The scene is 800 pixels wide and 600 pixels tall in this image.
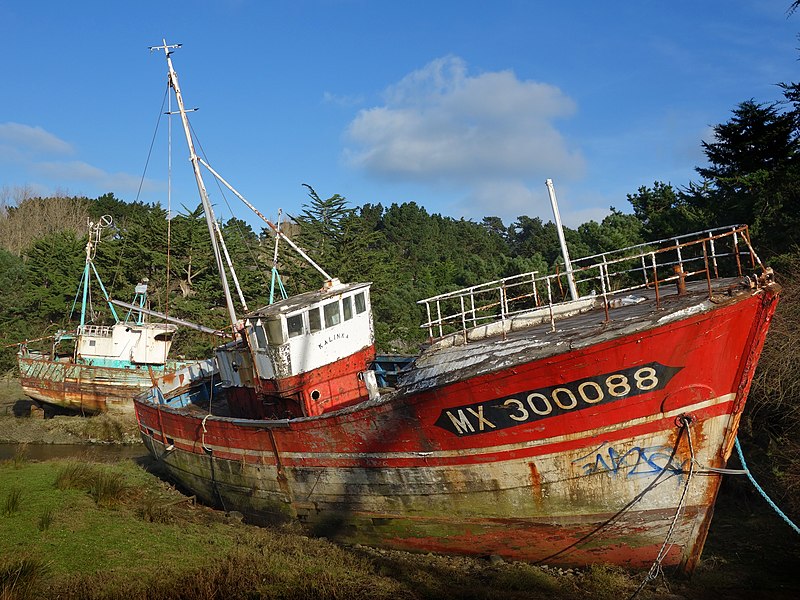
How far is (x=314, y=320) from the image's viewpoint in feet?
44.1

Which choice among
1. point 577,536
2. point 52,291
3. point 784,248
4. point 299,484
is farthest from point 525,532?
point 52,291

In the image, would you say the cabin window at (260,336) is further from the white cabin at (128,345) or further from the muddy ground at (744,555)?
the white cabin at (128,345)

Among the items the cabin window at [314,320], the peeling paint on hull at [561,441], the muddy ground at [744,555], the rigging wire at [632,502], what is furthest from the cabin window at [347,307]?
the muddy ground at [744,555]

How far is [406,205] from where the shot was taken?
2571 inches

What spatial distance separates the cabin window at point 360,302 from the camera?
14.4 m

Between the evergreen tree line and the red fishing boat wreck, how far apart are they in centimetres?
346

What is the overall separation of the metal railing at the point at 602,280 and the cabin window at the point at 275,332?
10.4 feet

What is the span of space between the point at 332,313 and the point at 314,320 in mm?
529

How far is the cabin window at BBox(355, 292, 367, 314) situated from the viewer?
14.4 metres

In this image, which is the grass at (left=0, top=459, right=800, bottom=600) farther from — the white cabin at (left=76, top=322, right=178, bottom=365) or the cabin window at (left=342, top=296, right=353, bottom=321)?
the white cabin at (left=76, top=322, right=178, bottom=365)

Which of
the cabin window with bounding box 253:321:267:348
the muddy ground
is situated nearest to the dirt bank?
the cabin window with bounding box 253:321:267:348

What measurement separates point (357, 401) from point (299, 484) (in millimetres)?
2511

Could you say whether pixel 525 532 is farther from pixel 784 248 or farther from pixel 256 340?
pixel 784 248

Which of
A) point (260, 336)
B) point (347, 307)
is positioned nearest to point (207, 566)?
point (260, 336)
